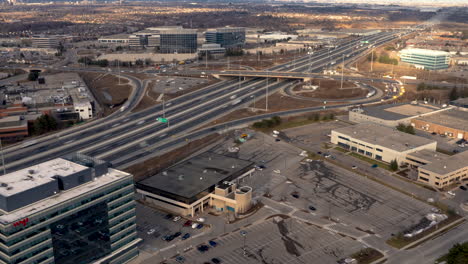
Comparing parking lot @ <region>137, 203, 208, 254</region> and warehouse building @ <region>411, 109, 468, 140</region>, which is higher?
warehouse building @ <region>411, 109, 468, 140</region>

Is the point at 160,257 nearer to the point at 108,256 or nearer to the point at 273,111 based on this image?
the point at 108,256

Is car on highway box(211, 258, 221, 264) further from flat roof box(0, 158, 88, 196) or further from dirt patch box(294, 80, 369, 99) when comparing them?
dirt patch box(294, 80, 369, 99)

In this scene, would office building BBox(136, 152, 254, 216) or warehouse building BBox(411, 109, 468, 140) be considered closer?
office building BBox(136, 152, 254, 216)

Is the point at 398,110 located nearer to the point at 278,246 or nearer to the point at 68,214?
the point at 278,246

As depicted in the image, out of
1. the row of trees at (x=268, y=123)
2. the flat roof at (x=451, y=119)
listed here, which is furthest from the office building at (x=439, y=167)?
the row of trees at (x=268, y=123)

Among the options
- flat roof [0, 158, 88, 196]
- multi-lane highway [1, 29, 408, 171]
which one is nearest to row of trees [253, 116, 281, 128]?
multi-lane highway [1, 29, 408, 171]

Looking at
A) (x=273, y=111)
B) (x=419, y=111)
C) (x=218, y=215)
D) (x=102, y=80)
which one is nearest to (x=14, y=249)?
(x=218, y=215)

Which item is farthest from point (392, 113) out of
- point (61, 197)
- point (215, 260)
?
point (61, 197)
